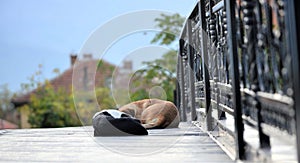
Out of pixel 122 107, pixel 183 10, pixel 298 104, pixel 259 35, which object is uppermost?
pixel 183 10

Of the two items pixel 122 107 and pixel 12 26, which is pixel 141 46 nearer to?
pixel 122 107

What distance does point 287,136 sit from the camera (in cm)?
117

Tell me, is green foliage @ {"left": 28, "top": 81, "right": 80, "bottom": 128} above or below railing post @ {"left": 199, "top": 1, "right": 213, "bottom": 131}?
below

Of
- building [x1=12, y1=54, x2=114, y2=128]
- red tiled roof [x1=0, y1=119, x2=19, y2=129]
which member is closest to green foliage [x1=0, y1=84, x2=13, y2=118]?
red tiled roof [x1=0, y1=119, x2=19, y2=129]

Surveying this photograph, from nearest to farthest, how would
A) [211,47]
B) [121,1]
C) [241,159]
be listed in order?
[241,159], [211,47], [121,1]

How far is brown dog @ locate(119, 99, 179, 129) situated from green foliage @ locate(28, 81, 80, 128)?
19.6 ft

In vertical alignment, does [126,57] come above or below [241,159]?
above

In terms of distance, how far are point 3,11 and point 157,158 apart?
10.9 meters

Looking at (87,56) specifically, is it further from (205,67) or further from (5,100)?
(5,100)

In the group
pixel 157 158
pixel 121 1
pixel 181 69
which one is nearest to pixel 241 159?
pixel 157 158

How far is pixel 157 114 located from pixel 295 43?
315 centimetres

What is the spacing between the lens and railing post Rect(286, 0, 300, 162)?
1.01m

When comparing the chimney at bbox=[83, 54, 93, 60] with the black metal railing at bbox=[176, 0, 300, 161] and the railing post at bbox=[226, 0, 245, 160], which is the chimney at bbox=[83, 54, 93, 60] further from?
the railing post at bbox=[226, 0, 245, 160]

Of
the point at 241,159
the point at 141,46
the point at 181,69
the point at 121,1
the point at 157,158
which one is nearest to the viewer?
the point at 241,159
